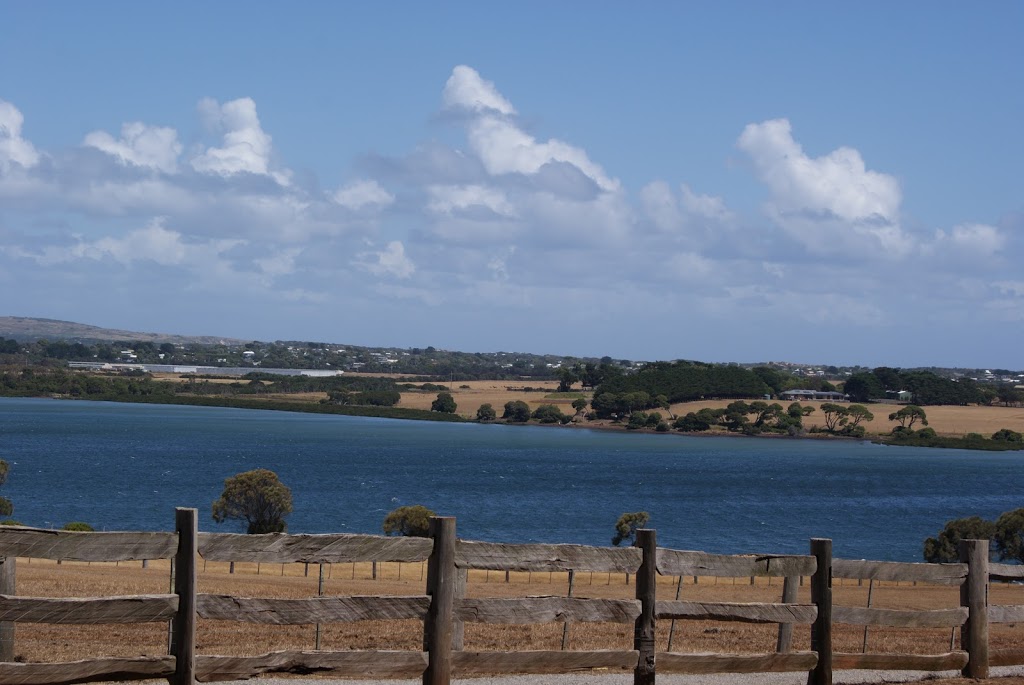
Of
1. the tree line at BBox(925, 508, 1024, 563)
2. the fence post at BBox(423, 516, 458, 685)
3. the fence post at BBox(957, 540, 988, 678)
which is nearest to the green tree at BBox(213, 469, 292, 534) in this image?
the tree line at BBox(925, 508, 1024, 563)

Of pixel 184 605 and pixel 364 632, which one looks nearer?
pixel 184 605

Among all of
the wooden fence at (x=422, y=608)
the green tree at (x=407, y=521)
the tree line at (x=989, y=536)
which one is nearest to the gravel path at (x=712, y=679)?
the wooden fence at (x=422, y=608)

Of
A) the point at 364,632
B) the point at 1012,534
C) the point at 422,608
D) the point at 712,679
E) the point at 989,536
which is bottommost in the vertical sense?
the point at 989,536

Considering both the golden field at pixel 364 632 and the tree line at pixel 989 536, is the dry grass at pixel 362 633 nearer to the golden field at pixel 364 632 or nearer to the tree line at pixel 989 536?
the golden field at pixel 364 632

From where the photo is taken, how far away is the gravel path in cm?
1108

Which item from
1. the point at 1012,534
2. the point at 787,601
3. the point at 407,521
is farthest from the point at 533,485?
the point at 787,601

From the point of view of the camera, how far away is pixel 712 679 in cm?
1202

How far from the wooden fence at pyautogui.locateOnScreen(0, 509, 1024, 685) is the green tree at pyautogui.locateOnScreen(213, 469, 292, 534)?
61.6 metres

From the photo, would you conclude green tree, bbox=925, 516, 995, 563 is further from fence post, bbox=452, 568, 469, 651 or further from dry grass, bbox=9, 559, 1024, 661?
fence post, bbox=452, 568, 469, 651

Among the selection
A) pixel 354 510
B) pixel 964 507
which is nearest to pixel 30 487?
pixel 354 510

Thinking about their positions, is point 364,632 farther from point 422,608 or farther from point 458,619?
point 422,608

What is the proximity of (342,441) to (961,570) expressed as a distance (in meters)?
178

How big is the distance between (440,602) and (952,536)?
6723cm

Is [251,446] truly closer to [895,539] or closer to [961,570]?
[895,539]
